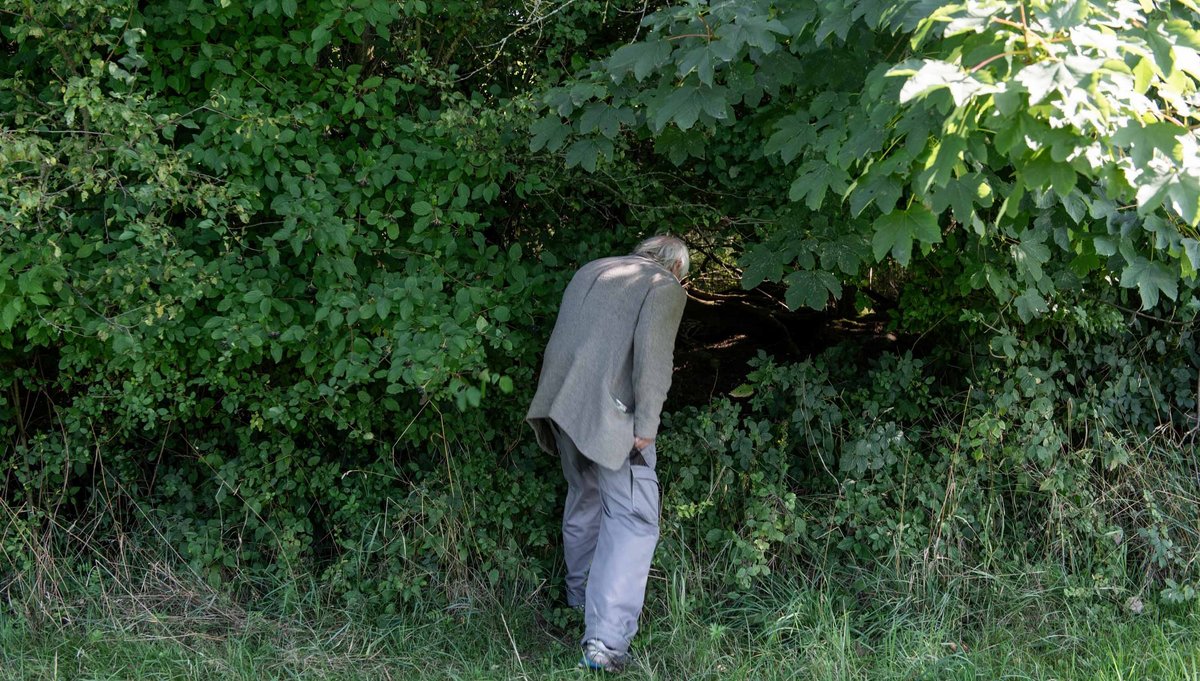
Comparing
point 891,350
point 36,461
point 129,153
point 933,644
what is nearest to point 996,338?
point 891,350

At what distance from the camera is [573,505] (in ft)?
14.8

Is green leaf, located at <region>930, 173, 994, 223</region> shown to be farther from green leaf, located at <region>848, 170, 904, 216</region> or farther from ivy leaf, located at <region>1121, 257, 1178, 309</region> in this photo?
ivy leaf, located at <region>1121, 257, 1178, 309</region>

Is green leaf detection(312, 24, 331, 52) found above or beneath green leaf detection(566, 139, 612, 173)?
above

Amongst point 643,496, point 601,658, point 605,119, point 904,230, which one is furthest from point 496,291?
point 904,230

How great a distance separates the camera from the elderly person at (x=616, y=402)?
4.09 meters

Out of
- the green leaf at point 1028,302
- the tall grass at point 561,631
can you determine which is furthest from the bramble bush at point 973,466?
the green leaf at point 1028,302

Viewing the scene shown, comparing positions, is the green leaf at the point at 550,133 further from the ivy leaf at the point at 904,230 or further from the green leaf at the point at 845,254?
the ivy leaf at the point at 904,230

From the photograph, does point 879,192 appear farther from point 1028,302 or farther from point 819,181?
point 1028,302

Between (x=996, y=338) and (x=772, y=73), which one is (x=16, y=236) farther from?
(x=996, y=338)

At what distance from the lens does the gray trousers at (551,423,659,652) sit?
13.5 feet

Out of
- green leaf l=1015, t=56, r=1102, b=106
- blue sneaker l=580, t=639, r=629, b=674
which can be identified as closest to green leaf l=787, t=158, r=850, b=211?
green leaf l=1015, t=56, r=1102, b=106

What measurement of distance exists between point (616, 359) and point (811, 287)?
80 centimetres

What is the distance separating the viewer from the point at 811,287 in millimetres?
4066

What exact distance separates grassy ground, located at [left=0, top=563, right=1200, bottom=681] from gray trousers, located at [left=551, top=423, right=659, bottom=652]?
0.51 feet
